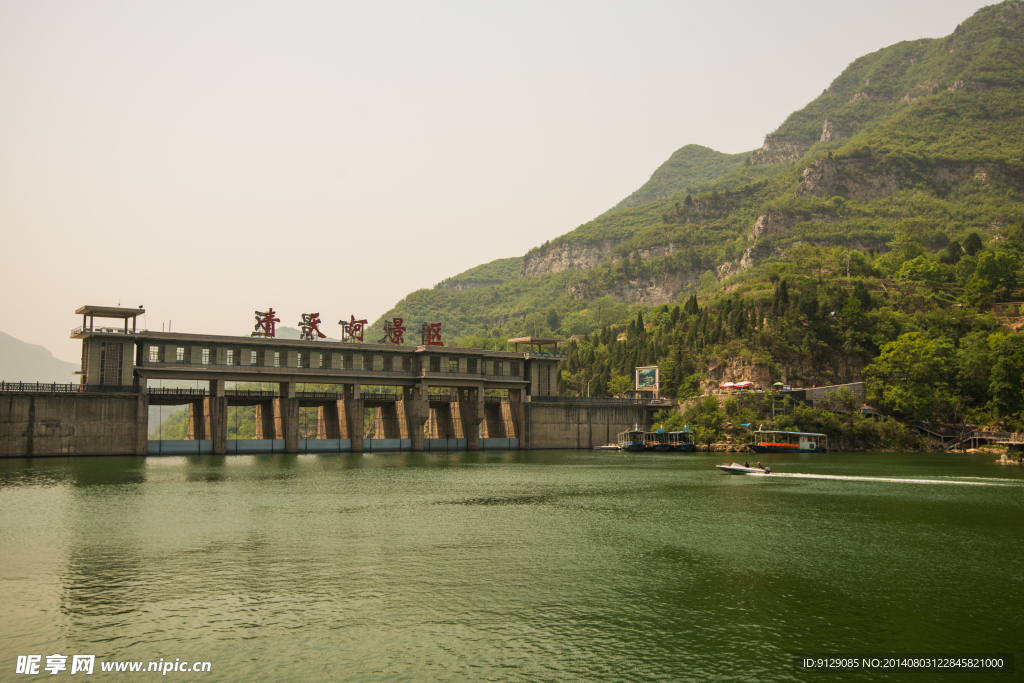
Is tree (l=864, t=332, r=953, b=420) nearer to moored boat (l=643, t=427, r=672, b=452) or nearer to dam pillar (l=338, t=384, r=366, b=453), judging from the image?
moored boat (l=643, t=427, r=672, b=452)

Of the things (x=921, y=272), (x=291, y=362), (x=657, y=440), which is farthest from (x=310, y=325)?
(x=921, y=272)

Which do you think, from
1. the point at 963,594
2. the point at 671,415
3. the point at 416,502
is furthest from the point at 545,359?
the point at 963,594

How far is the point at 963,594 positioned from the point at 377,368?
269 feet

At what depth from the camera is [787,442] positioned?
106188mm

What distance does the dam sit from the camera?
274 ft

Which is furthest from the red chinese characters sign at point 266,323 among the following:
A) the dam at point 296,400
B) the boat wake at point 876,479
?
the boat wake at point 876,479

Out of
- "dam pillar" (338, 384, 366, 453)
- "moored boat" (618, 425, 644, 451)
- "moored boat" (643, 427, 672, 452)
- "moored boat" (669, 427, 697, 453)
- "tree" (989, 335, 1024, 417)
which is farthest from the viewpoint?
"moored boat" (618, 425, 644, 451)

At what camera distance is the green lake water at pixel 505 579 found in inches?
877

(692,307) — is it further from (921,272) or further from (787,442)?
(787,442)

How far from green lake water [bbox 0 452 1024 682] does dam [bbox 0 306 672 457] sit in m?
26.3

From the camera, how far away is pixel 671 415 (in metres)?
119

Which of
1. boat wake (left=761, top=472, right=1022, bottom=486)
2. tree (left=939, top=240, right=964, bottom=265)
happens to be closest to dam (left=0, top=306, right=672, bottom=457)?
boat wake (left=761, top=472, right=1022, bottom=486)

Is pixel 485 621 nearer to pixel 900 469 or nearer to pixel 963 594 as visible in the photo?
pixel 963 594

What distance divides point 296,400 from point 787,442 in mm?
64691
